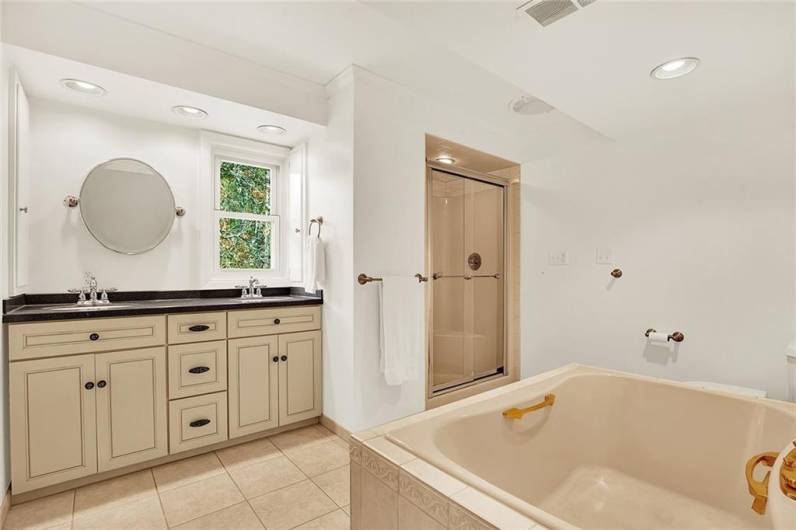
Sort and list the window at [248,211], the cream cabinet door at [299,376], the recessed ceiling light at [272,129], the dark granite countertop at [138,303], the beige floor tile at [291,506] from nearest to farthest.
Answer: the beige floor tile at [291,506]
the dark granite countertop at [138,303]
the cream cabinet door at [299,376]
the recessed ceiling light at [272,129]
the window at [248,211]

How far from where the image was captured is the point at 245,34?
6.42ft

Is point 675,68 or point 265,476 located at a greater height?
point 675,68

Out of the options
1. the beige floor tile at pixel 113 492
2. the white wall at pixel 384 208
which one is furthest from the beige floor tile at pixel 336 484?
the beige floor tile at pixel 113 492

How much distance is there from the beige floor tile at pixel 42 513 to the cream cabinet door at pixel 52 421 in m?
0.08

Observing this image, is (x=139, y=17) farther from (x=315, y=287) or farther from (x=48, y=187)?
(x=315, y=287)

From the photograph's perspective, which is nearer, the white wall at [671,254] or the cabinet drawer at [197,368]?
the cabinet drawer at [197,368]

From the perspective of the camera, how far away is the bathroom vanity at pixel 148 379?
172 centimetres

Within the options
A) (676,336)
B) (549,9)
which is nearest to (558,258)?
(676,336)

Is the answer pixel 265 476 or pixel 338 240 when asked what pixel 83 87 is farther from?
pixel 265 476

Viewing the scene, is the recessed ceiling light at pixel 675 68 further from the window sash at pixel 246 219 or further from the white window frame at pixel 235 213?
the window sash at pixel 246 219

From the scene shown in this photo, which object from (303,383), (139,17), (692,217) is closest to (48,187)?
(139,17)

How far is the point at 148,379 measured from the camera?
200cm

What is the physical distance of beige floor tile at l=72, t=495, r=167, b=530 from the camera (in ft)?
5.20

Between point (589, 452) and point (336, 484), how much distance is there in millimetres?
1237
